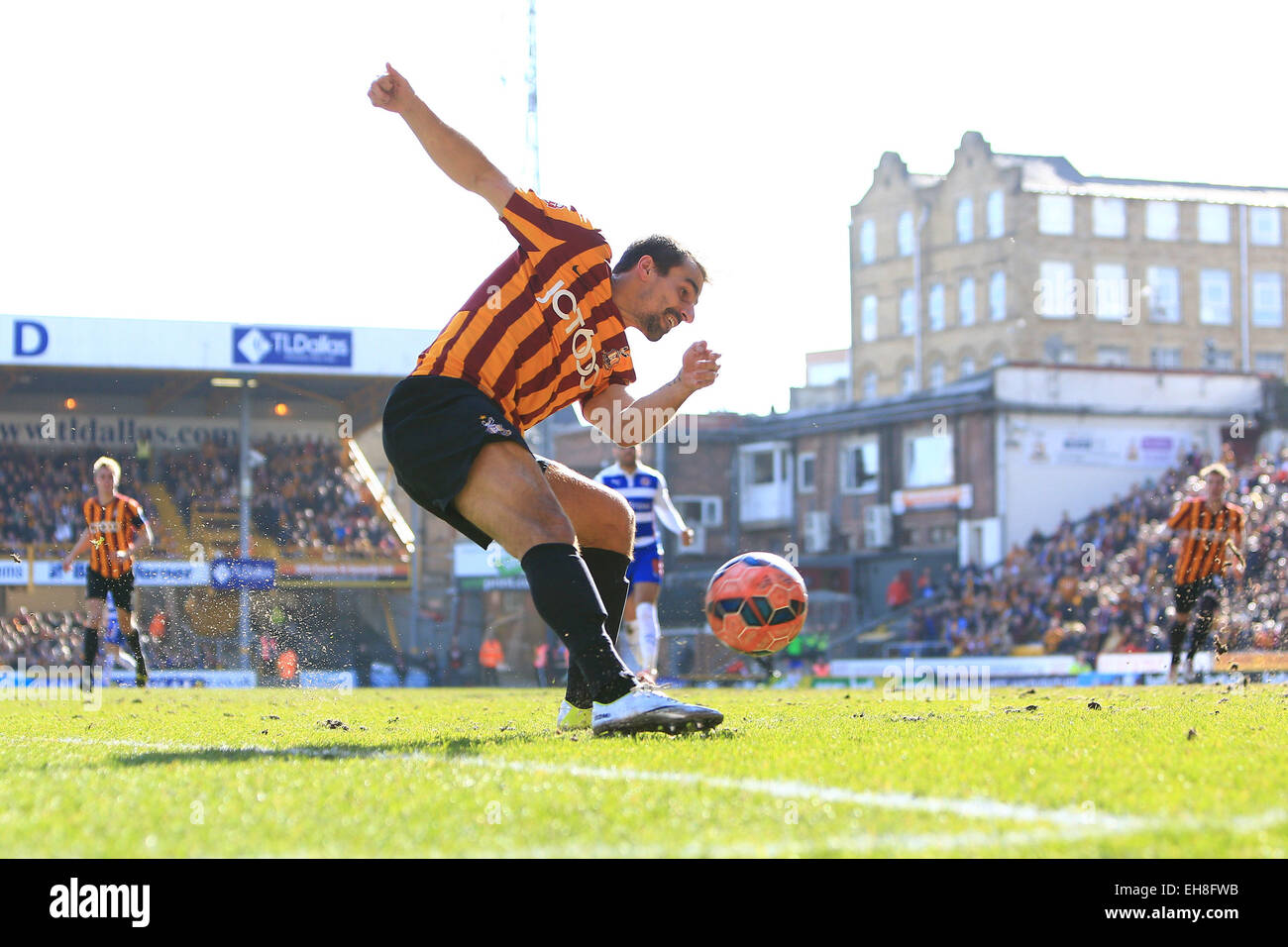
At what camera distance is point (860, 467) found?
47.6 metres

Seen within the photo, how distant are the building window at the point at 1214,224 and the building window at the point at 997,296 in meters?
10.4

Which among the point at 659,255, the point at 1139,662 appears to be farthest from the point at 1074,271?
the point at 659,255

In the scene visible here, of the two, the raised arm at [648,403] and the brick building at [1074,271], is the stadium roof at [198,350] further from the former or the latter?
the brick building at [1074,271]

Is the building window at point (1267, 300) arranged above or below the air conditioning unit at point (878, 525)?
above

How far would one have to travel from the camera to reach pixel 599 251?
19.8 feet

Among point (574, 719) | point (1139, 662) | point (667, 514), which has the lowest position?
point (1139, 662)

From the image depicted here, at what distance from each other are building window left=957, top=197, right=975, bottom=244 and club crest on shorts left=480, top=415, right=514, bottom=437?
2672 inches

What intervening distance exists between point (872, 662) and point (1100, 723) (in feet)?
77.4

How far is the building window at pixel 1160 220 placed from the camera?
232 ft

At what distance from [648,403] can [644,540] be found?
332 inches

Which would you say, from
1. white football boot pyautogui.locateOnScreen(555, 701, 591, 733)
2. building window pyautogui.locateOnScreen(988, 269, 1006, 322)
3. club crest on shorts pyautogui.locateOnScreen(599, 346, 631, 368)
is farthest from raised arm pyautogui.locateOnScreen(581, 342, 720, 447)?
building window pyautogui.locateOnScreen(988, 269, 1006, 322)

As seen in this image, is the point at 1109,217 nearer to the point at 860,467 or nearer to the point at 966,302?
the point at 966,302

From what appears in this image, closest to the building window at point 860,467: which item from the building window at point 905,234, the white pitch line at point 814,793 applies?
the building window at point 905,234

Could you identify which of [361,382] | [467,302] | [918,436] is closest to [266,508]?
[361,382]
